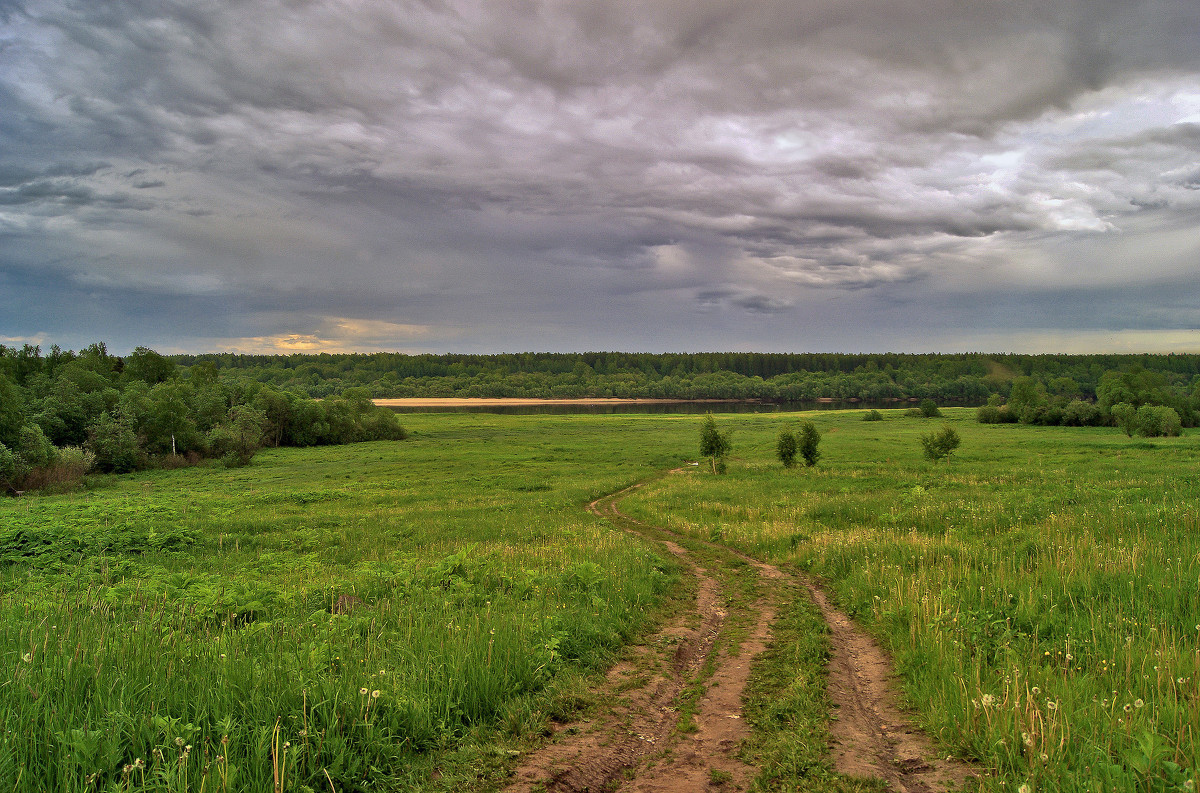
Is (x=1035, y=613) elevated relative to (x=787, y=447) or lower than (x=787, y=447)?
elevated

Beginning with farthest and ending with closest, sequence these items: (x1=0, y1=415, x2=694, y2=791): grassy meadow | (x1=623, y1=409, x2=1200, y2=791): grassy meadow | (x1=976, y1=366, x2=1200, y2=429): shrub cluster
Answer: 1. (x1=976, y1=366, x2=1200, y2=429): shrub cluster
2. (x1=623, y1=409, x2=1200, y2=791): grassy meadow
3. (x1=0, y1=415, x2=694, y2=791): grassy meadow

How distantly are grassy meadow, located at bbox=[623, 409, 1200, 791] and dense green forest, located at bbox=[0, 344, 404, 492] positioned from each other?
6171 cm

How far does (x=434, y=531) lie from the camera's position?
74.7 ft

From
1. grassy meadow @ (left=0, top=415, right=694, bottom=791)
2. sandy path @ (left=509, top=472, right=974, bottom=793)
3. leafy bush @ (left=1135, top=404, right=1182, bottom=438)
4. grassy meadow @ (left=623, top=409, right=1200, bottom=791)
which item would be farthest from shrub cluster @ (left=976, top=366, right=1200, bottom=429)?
grassy meadow @ (left=0, top=415, right=694, bottom=791)

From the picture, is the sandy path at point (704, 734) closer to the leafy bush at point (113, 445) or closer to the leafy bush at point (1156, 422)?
the leafy bush at point (113, 445)

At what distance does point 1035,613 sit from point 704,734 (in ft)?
17.7

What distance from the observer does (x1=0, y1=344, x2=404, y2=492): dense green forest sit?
167 feet

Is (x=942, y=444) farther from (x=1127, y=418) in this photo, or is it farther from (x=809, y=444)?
(x=1127, y=418)

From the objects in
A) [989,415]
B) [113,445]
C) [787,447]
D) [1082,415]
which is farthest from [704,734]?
[989,415]

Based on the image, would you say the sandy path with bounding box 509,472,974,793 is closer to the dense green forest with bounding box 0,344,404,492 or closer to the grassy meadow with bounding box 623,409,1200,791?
the grassy meadow with bounding box 623,409,1200,791

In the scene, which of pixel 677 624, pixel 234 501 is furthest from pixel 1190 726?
pixel 234 501

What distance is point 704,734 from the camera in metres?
6.30

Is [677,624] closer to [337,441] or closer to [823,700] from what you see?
[823,700]

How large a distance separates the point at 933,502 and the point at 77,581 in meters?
27.3
